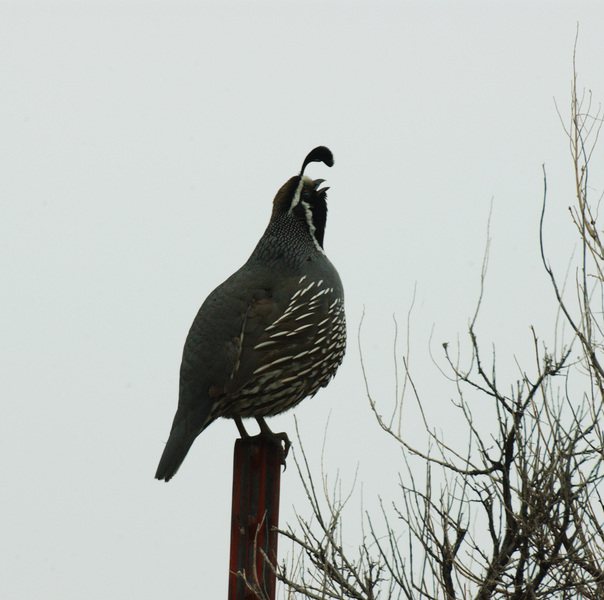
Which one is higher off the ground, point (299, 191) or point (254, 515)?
point (299, 191)


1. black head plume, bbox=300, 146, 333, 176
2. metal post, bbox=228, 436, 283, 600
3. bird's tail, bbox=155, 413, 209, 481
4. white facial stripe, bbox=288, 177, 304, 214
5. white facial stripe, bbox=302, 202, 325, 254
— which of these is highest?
black head plume, bbox=300, 146, 333, 176

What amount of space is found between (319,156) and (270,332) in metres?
1.66

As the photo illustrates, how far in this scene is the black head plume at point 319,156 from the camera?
22.2 ft

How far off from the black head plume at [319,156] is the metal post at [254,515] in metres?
2.79

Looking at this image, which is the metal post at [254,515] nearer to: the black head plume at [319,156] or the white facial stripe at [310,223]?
the white facial stripe at [310,223]

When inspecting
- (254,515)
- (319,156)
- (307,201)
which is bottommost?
(254,515)

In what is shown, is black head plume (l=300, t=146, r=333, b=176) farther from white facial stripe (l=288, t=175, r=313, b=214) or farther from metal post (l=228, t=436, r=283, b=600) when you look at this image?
metal post (l=228, t=436, r=283, b=600)

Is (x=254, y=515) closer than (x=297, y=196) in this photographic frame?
Yes

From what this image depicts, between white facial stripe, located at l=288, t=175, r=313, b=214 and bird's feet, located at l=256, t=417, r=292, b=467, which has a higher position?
white facial stripe, located at l=288, t=175, r=313, b=214

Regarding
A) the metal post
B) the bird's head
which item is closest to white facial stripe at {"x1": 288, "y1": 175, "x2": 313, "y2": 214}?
the bird's head

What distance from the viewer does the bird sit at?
5.48m

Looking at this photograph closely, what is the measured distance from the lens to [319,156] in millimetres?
6809

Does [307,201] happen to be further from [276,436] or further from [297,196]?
[276,436]

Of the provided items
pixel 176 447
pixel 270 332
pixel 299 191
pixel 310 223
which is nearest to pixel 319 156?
pixel 299 191
